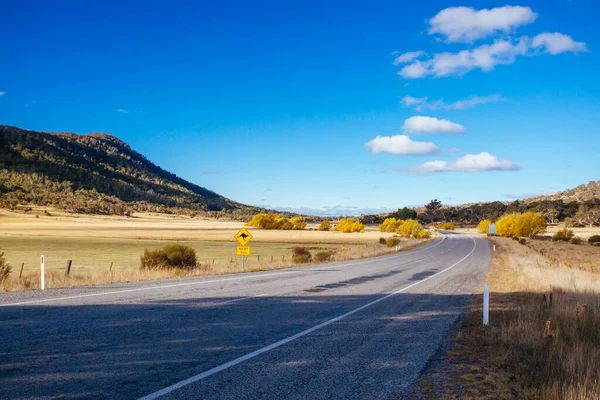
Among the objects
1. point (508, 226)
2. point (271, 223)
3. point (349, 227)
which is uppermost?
point (508, 226)

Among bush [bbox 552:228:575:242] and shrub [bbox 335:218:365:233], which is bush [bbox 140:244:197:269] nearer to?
bush [bbox 552:228:575:242]

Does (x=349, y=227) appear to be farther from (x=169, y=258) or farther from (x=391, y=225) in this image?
(x=169, y=258)

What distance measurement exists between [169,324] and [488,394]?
6.26 m

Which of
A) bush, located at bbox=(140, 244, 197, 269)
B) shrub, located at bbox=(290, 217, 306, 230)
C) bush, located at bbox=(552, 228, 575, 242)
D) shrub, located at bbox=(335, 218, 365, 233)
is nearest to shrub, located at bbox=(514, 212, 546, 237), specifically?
bush, located at bbox=(552, 228, 575, 242)

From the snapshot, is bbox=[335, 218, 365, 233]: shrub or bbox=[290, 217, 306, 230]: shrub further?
bbox=[290, 217, 306, 230]: shrub

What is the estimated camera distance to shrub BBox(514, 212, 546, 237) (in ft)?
318

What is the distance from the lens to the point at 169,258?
28219 millimetres

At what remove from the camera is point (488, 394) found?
5.91 meters

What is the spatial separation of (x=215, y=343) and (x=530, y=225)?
101925 millimetres

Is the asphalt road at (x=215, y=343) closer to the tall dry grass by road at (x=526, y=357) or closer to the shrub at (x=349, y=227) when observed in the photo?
the tall dry grass by road at (x=526, y=357)

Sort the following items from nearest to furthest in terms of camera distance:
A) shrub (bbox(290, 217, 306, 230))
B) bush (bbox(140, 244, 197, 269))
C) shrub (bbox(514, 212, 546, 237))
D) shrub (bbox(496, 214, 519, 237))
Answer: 1. bush (bbox(140, 244, 197, 269))
2. shrub (bbox(514, 212, 546, 237))
3. shrub (bbox(496, 214, 519, 237))
4. shrub (bbox(290, 217, 306, 230))

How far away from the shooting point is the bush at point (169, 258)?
27.6 m

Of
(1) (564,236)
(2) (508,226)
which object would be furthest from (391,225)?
(1) (564,236)

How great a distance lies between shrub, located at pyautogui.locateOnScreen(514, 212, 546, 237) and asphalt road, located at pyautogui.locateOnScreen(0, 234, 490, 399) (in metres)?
93.0
